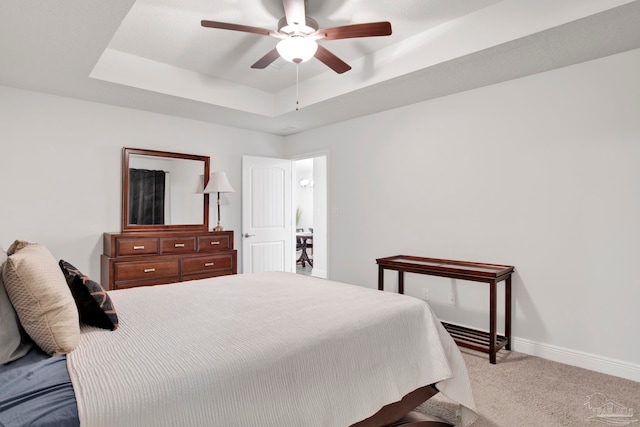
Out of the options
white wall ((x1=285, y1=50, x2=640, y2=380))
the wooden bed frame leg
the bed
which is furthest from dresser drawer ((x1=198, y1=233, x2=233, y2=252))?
the wooden bed frame leg

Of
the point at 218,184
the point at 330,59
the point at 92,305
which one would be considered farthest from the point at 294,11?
the point at 218,184

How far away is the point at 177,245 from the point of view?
3887 millimetres

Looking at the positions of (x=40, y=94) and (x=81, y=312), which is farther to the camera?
(x=40, y=94)

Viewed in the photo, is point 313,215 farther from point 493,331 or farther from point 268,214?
point 493,331

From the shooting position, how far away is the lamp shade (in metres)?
4.38

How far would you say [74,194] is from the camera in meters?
3.64

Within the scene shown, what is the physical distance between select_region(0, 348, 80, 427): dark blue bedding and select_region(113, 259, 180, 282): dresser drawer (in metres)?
2.52

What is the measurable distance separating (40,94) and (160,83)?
3.77 feet

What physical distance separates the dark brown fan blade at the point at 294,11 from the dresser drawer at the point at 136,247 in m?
2.56

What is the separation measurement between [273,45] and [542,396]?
10.5 ft

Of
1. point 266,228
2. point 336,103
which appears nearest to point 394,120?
point 336,103

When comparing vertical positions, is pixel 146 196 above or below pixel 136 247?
above

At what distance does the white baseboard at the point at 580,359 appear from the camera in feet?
8.46

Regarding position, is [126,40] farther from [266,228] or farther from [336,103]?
[266,228]
